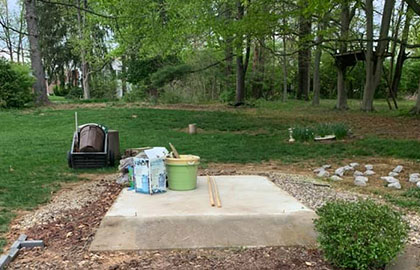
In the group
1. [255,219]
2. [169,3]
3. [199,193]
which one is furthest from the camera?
[169,3]

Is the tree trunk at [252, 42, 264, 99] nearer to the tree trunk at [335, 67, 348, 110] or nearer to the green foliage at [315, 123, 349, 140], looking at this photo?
the tree trunk at [335, 67, 348, 110]

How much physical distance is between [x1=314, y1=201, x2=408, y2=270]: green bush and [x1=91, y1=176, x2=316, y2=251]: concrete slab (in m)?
0.41

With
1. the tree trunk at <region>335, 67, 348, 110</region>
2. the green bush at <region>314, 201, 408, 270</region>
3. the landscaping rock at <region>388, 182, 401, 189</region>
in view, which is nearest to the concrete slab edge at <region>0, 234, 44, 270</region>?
the green bush at <region>314, 201, 408, 270</region>

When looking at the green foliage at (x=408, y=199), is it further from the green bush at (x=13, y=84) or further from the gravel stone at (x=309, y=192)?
the green bush at (x=13, y=84)

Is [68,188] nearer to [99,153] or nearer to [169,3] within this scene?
[99,153]

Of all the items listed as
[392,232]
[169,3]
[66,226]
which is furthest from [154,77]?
[392,232]

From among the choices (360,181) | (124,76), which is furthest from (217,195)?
(124,76)

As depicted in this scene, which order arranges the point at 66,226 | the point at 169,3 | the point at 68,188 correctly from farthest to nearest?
the point at 169,3, the point at 68,188, the point at 66,226

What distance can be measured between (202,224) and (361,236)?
122cm

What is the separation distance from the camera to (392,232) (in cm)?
238

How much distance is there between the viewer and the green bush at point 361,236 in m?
2.32

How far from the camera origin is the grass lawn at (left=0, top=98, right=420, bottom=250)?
532 centimetres

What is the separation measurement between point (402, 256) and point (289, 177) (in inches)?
105

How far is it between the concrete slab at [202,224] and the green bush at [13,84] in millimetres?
12732
